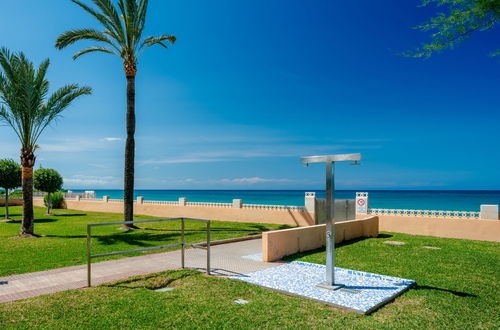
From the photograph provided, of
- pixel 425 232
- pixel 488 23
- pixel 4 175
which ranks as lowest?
pixel 425 232

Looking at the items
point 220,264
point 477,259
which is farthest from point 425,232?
point 220,264

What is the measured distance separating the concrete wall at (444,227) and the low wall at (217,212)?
12.4ft

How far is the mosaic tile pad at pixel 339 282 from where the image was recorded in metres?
5.26

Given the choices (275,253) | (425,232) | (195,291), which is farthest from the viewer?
(425,232)

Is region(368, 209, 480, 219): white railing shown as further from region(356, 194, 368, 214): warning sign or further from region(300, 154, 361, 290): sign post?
region(300, 154, 361, 290): sign post

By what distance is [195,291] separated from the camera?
5742 millimetres

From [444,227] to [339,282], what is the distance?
950 cm

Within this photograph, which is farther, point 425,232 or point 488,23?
point 425,232

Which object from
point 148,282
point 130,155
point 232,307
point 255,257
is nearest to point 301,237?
point 255,257

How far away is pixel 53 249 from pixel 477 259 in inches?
470

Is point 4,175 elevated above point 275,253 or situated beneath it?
elevated above

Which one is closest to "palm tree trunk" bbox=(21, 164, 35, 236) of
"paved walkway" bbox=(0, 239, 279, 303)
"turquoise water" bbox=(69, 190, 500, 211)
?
"paved walkway" bbox=(0, 239, 279, 303)

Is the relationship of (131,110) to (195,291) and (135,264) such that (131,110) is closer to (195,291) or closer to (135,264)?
(135,264)

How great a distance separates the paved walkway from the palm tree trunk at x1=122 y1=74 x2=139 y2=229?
5883 millimetres
